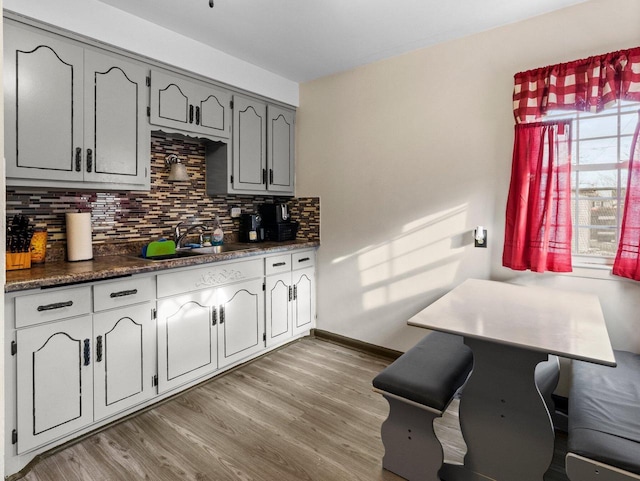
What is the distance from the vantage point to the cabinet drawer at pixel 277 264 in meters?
3.28

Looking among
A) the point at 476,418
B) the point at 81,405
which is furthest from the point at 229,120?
the point at 476,418

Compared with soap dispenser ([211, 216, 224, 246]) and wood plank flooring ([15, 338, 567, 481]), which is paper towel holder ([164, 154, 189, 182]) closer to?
soap dispenser ([211, 216, 224, 246])

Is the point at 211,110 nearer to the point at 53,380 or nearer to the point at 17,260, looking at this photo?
the point at 17,260

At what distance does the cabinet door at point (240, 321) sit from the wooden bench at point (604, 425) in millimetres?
2219

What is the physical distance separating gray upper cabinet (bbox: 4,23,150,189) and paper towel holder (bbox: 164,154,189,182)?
0.32 m

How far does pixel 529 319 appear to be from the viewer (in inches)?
68.0

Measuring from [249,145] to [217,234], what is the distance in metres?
0.85

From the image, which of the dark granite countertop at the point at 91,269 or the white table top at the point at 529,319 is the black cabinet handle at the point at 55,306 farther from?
the white table top at the point at 529,319

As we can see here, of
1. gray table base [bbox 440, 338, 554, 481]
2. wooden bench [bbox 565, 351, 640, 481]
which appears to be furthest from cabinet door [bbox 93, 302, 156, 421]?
wooden bench [bbox 565, 351, 640, 481]

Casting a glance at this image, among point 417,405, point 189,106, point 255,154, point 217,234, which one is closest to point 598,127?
point 417,405

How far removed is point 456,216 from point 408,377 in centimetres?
151

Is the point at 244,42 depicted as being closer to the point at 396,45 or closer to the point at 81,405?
the point at 396,45

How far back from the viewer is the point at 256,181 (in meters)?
3.49

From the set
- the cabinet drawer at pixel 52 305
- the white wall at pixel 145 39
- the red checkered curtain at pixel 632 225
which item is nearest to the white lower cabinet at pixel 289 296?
the cabinet drawer at pixel 52 305
